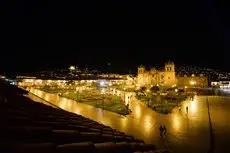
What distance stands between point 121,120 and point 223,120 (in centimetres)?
727

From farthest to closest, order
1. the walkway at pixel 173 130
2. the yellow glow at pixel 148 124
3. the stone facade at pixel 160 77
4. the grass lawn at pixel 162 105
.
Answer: the stone facade at pixel 160 77 → the grass lawn at pixel 162 105 → the yellow glow at pixel 148 124 → the walkway at pixel 173 130

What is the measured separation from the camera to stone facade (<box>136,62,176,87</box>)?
2945 inches

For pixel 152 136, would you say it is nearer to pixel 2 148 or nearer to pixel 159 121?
pixel 159 121

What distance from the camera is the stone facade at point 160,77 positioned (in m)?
74.8

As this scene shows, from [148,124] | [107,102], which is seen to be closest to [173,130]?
[148,124]

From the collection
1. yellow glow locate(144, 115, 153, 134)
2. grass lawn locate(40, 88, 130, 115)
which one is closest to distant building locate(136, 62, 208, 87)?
grass lawn locate(40, 88, 130, 115)

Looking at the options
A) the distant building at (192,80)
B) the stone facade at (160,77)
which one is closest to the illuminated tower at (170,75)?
the stone facade at (160,77)

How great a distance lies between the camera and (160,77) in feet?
253

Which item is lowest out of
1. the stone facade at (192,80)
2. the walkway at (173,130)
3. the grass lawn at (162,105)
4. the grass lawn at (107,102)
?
the walkway at (173,130)

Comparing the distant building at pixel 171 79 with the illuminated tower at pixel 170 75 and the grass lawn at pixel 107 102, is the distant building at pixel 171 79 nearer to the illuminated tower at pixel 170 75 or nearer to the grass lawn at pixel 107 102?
the illuminated tower at pixel 170 75

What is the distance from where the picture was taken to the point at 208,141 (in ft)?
42.5

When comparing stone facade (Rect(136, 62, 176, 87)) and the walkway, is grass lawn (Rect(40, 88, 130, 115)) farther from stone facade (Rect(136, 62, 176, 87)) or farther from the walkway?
stone facade (Rect(136, 62, 176, 87))

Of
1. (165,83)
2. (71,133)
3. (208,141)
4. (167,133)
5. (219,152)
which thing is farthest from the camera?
(165,83)

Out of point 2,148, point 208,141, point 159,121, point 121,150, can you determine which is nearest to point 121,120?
point 159,121
